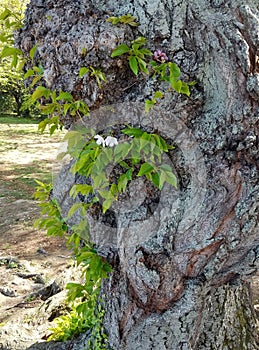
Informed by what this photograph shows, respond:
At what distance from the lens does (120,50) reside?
1794 mm

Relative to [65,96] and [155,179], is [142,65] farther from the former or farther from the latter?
[155,179]

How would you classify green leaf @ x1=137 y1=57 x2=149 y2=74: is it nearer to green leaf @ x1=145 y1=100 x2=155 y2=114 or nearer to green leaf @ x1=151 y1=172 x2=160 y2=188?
green leaf @ x1=145 y1=100 x2=155 y2=114

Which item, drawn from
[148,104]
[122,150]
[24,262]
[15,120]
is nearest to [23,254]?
[24,262]

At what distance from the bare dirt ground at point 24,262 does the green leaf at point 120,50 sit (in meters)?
0.92

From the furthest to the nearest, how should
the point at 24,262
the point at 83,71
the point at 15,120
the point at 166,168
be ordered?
the point at 15,120 → the point at 24,262 → the point at 166,168 → the point at 83,71

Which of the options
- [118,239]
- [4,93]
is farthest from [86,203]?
[4,93]

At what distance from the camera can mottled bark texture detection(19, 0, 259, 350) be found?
6.16ft

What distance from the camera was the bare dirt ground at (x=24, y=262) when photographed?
10.2ft

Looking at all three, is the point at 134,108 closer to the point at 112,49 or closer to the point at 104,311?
the point at 112,49

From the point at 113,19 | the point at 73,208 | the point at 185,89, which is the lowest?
the point at 73,208

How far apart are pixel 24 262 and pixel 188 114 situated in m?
3.56

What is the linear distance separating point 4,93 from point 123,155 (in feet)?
78.8

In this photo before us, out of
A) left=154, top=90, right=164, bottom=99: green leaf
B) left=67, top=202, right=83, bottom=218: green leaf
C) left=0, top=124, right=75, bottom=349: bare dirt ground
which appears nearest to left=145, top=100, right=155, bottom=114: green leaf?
left=154, top=90, right=164, bottom=99: green leaf

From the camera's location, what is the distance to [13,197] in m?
7.45
